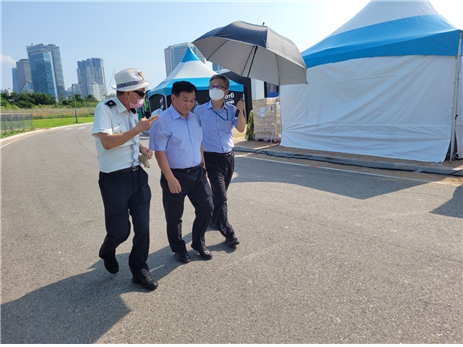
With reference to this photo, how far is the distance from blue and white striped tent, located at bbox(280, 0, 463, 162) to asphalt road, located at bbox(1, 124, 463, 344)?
325cm

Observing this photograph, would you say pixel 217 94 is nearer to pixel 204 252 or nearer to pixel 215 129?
pixel 215 129

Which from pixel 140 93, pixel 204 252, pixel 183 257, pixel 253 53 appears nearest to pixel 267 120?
pixel 253 53

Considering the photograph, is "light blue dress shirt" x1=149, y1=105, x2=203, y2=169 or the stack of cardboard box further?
the stack of cardboard box

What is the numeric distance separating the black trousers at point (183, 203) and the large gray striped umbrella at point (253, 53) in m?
1.66

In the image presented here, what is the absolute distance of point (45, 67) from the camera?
92.2m

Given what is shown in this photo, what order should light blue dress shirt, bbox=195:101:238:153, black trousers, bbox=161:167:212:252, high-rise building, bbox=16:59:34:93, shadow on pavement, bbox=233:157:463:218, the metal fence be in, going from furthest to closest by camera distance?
high-rise building, bbox=16:59:34:93, the metal fence, shadow on pavement, bbox=233:157:463:218, light blue dress shirt, bbox=195:101:238:153, black trousers, bbox=161:167:212:252

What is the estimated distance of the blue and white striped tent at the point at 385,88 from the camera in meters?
8.24

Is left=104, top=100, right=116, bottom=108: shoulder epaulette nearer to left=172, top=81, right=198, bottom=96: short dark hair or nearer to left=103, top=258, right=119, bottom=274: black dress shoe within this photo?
left=172, top=81, right=198, bottom=96: short dark hair

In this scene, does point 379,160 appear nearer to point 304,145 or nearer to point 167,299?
point 304,145

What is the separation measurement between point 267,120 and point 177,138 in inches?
405

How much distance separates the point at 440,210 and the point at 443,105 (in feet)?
14.9

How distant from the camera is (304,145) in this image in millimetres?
11375

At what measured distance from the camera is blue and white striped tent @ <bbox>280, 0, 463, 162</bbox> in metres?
8.24

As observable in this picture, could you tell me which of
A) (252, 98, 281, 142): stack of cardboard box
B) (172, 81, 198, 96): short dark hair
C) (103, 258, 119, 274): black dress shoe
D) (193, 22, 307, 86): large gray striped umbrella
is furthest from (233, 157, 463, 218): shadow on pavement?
(252, 98, 281, 142): stack of cardboard box
